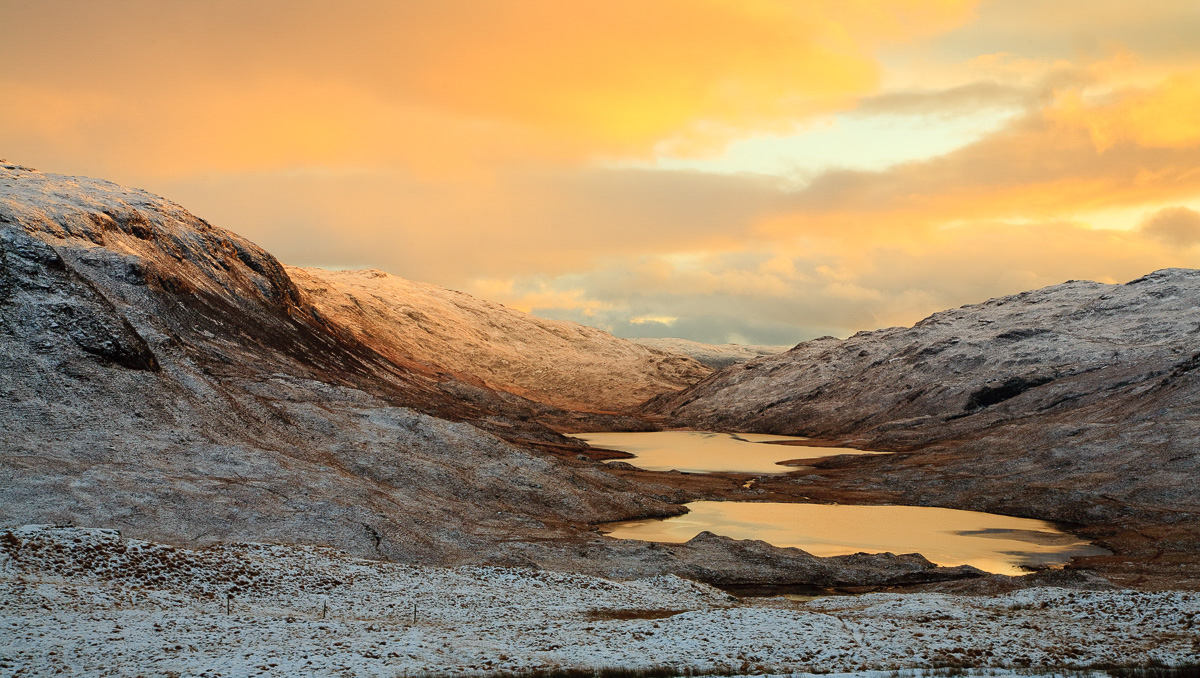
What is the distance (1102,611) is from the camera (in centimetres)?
3000

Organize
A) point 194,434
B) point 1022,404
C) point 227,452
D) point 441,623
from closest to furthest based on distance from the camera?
point 441,623, point 227,452, point 194,434, point 1022,404

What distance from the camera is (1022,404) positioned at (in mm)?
114062

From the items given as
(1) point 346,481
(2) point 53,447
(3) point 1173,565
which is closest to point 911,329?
(3) point 1173,565

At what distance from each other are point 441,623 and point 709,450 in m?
96.5

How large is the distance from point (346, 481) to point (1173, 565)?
47.9 meters

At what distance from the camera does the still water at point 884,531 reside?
5266 centimetres

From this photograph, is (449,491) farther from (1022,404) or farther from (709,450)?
(1022,404)

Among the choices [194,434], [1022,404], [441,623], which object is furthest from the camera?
[1022,404]

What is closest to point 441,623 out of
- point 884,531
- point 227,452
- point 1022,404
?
point 227,452

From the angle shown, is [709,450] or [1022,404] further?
[709,450]

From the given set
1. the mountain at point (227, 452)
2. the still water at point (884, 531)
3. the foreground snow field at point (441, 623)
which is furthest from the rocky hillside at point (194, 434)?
the foreground snow field at point (441, 623)

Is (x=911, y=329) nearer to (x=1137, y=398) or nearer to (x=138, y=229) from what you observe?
(x=1137, y=398)

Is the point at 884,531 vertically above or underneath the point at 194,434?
underneath

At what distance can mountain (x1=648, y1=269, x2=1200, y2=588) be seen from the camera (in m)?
69.0
